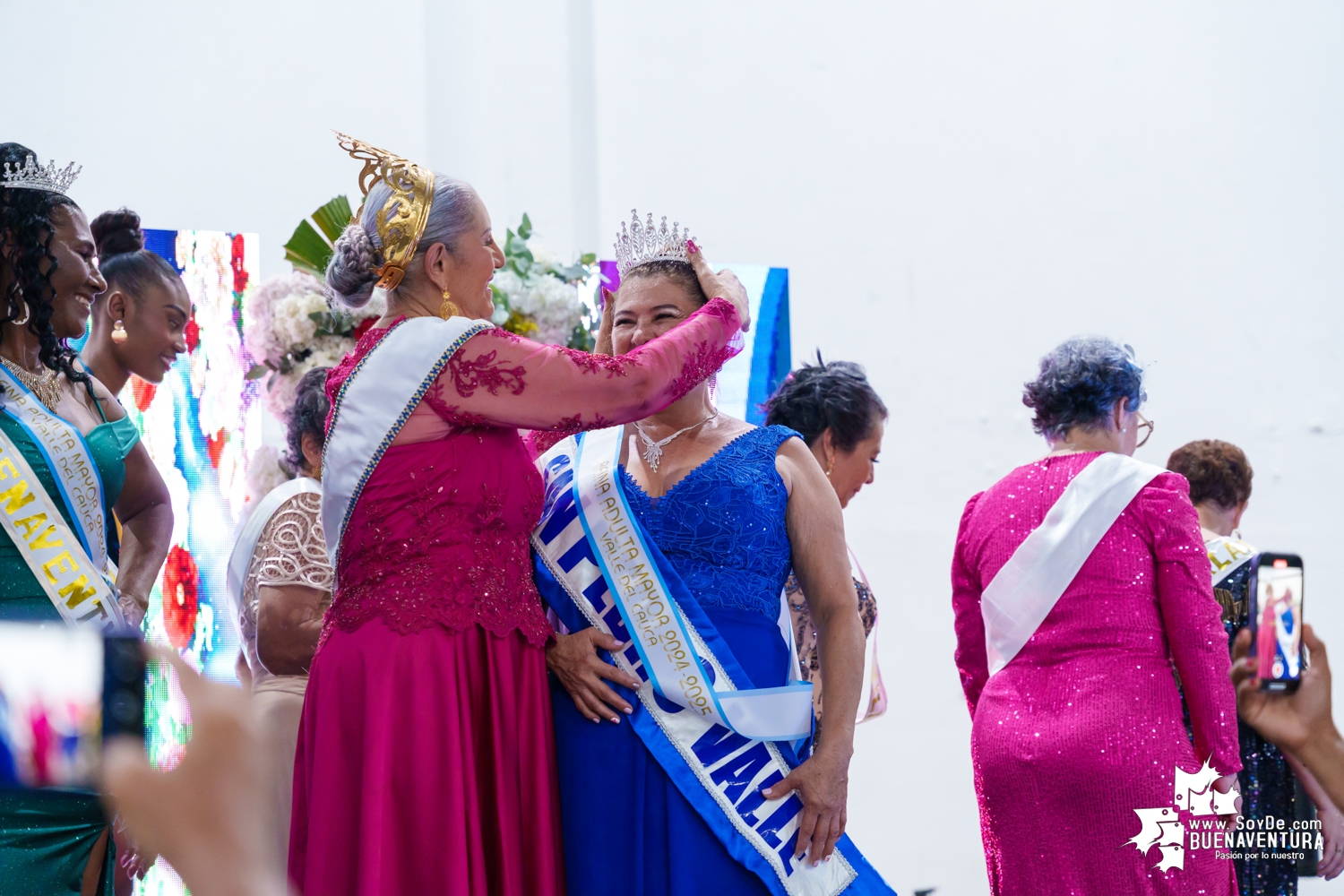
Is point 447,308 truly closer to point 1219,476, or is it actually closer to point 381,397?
point 381,397

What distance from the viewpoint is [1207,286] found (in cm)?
419

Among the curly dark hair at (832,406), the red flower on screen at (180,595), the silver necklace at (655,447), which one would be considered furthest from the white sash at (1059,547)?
the red flower on screen at (180,595)

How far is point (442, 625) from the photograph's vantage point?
1.51 meters

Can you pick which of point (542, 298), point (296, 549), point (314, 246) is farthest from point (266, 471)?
point (542, 298)

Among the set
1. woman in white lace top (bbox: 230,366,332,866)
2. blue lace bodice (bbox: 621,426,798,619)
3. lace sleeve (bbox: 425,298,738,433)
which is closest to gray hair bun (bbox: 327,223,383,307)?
lace sleeve (bbox: 425,298,738,433)

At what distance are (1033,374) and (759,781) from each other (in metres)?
2.86

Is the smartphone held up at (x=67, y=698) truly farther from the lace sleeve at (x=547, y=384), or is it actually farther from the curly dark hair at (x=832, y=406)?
the curly dark hair at (x=832, y=406)

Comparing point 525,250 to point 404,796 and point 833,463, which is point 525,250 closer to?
point 833,463

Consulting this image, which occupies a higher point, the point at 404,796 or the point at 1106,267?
the point at 1106,267

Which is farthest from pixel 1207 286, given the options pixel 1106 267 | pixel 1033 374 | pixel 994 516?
pixel 994 516

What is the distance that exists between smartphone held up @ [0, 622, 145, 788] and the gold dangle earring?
1.09 metres

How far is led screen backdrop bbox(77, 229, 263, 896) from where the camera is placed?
2.80m

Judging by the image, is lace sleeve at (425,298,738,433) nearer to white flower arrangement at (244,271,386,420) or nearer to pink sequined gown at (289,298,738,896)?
pink sequined gown at (289,298,738,896)

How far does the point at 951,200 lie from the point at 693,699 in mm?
3003
